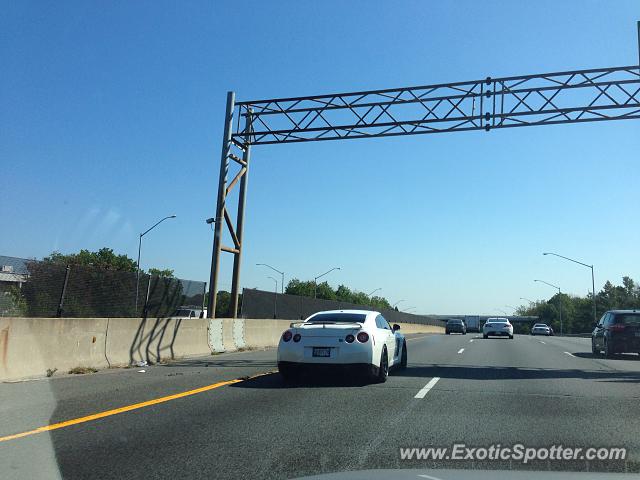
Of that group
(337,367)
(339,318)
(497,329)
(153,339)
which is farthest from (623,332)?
(497,329)

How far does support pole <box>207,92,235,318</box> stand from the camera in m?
20.2

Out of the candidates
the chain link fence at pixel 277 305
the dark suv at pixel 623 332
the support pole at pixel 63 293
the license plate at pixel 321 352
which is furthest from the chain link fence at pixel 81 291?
the dark suv at pixel 623 332

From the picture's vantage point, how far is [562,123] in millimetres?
18844

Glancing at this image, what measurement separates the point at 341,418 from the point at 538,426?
248cm

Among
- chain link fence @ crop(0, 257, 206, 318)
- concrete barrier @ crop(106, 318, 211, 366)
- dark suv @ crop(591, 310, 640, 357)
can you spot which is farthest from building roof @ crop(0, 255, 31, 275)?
dark suv @ crop(591, 310, 640, 357)

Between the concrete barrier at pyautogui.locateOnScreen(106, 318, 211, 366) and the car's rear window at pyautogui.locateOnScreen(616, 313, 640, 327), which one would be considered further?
the car's rear window at pyautogui.locateOnScreen(616, 313, 640, 327)

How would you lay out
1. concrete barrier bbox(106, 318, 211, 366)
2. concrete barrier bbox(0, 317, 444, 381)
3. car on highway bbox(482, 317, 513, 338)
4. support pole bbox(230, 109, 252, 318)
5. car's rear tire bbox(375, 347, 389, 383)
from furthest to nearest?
car on highway bbox(482, 317, 513, 338) < support pole bbox(230, 109, 252, 318) < concrete barrier bbox(106, 318, 211, 366) < car's rear tire bbox(375, 347, 389, 383) < concrete barrier bbox(0, 317, 444, 381)

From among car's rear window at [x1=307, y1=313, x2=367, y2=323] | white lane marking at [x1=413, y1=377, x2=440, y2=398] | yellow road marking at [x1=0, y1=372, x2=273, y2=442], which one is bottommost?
yellow road marking at [x1=0, y1=372, x2=273, y2=442]

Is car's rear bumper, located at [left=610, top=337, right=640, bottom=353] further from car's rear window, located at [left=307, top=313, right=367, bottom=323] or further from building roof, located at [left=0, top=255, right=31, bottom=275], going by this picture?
building roof, located at [left=0, top=255, right=31, bottom=275]

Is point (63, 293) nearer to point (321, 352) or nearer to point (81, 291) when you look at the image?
point (81, 291)

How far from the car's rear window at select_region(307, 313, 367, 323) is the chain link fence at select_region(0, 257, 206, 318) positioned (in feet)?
23.3

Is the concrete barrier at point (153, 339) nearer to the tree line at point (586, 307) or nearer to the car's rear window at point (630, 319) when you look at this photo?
the car's rear window at point (630, 319)

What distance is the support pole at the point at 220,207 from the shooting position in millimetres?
20211

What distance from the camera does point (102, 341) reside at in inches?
539
